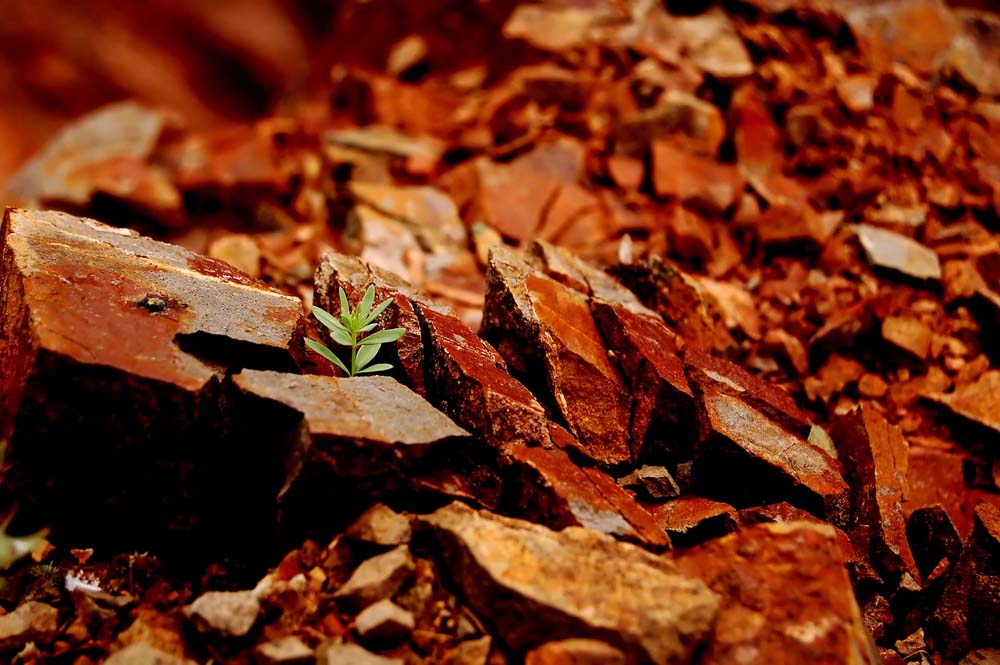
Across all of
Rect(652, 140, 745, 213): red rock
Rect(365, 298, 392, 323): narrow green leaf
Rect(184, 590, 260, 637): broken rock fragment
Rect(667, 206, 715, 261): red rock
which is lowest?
Rect(184, 590, 260, 637): broken rock fragment

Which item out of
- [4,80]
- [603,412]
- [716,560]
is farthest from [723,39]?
[4,80]

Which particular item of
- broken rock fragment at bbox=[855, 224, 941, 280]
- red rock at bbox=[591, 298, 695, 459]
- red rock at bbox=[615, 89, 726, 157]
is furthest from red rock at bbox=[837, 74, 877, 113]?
red rock at bbox=[591, 298, 695, 459]

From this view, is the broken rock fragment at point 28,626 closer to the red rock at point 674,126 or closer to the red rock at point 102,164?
the red rock at point 102,164

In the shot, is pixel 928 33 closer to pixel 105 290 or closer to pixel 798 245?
pixel 798 245

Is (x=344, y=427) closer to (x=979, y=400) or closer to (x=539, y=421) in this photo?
(x=539, y=421)

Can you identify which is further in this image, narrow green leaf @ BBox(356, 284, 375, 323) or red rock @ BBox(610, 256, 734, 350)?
red rock @ BBox(610, 256, 734, 350)

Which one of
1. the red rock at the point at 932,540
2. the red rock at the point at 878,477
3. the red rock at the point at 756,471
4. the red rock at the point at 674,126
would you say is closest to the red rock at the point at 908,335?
the red rock at the point at 878,477

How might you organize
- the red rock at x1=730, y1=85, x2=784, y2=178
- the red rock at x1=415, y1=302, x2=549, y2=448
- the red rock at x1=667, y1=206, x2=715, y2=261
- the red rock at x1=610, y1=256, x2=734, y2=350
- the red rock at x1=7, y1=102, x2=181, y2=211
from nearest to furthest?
the red rock at x1=415, y1=302, x2=549, y2=448 → the red rock at x1=610, y1=256, x2=734, y2=350 → the red rock at x1=667, y1=206, x2=715, y2=261 → the red rock at x1=730, y1=85, x2=784, y2=178 → the red rock at x1=7, y1=102, x2=181, y2=211

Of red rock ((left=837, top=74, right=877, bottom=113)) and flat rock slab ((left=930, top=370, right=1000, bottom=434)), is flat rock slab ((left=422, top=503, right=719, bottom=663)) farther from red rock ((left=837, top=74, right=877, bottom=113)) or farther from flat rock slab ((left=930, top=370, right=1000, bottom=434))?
red rock ((left=837, top=74, right=877, bottom=113))
